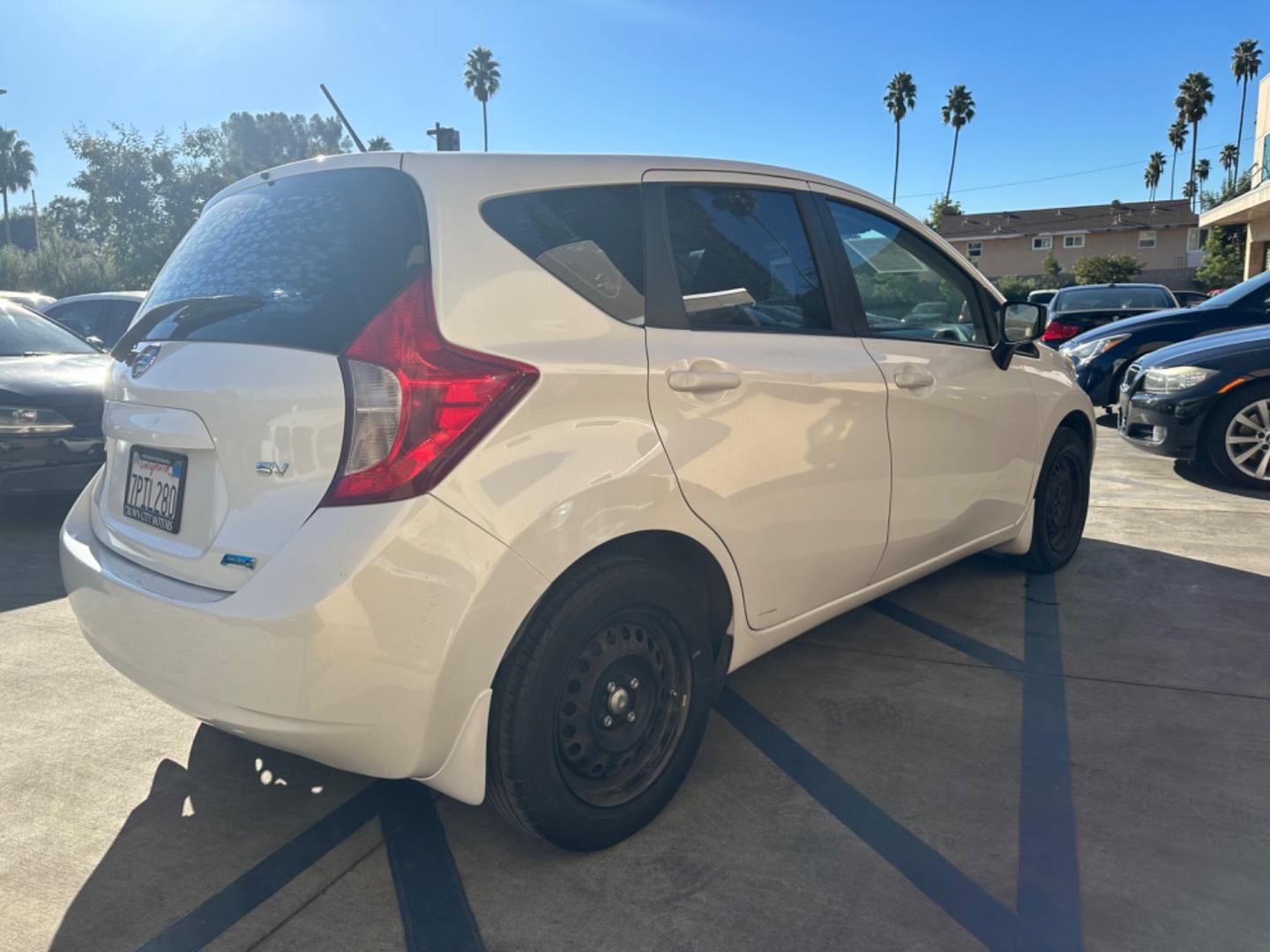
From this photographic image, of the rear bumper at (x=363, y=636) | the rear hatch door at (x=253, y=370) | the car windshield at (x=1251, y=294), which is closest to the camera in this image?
the rear bumper at (x=363, y=636)

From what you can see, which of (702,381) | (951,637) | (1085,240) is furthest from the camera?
(1085,240)

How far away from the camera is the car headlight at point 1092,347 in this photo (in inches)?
381

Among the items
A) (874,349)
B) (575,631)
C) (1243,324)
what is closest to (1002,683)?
(874,349)

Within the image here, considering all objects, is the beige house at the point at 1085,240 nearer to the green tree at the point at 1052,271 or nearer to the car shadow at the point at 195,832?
the green tree at the point at 1052,271

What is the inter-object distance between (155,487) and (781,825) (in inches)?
74.1

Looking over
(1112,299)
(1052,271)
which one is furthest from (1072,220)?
(1112,299)

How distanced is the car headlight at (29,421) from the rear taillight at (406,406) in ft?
14.8

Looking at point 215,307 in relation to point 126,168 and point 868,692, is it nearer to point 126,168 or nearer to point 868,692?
point 868,692

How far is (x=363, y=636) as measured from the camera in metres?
2.01

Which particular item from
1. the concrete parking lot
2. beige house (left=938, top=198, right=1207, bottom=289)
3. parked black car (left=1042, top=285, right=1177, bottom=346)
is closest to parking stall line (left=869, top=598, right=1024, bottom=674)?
the concrete parking lot

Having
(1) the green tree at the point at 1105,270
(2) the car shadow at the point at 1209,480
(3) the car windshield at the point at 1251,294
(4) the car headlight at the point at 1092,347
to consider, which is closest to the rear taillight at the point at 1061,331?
(4) the car headlight at the point at 1092,347

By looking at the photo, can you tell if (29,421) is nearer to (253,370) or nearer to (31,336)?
(31,336)

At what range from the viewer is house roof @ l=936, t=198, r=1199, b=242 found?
5409 cm

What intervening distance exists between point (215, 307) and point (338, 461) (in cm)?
69
